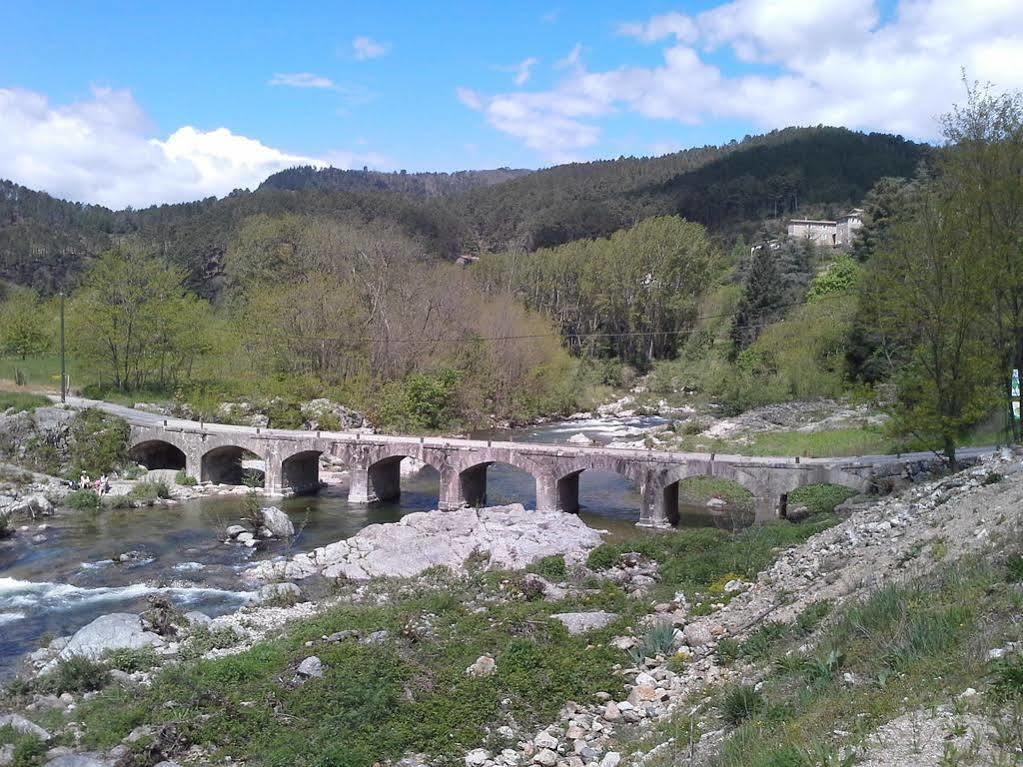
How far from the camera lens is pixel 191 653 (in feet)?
60.6

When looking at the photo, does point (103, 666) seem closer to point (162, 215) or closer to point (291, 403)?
point (291, 403)

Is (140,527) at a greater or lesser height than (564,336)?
lesser

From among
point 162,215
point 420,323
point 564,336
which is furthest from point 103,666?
point 162,215

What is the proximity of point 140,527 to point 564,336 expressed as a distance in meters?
58.7

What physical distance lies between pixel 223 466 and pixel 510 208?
12755cm

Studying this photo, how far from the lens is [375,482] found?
42.2 m

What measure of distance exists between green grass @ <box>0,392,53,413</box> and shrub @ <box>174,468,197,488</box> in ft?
31.0

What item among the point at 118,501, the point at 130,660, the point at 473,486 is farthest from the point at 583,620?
the point at 118,501

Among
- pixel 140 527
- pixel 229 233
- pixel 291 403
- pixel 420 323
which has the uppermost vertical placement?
pixel 229 233

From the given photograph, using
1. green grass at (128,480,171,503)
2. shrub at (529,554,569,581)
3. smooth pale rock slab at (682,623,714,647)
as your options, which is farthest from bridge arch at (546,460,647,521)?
smooth pale rock slab at (682,623,714,647)

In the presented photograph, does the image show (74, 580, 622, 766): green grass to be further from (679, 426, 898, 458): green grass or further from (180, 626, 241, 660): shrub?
(679, 426, 898, 458): green grass

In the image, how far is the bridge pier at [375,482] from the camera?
41.5m

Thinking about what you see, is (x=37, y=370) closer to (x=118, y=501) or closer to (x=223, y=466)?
(x=223, y=466)

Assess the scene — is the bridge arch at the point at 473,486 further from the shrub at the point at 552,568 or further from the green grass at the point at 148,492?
the shrub at the point at 552,568
